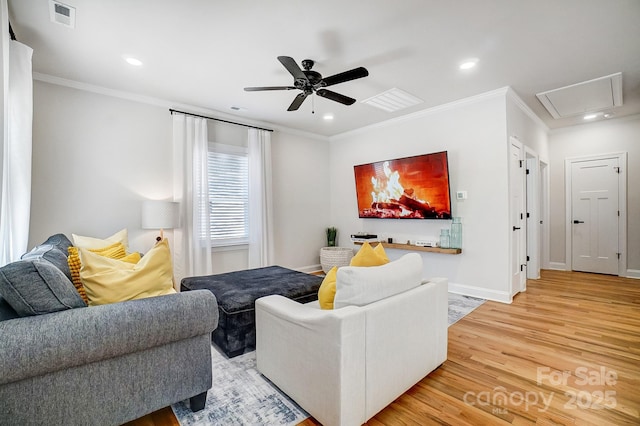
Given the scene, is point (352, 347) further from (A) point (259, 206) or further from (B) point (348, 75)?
(A) point (259, 206)

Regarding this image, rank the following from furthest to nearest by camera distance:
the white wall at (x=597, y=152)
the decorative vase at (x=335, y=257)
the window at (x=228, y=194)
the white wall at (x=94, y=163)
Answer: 1. the decorative vase at (x=335, y=257)
2. the white wall at (x=597, y=152)
3. the window at (x=228, y=194)
4. the white wall at (x=94, y=163)

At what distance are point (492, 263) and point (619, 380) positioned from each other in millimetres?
1854

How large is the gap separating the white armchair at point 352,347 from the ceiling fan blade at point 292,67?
180 cm

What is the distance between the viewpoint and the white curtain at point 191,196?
4.05 meters

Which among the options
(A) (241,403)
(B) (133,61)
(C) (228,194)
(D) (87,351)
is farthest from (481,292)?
(B) (133,61)

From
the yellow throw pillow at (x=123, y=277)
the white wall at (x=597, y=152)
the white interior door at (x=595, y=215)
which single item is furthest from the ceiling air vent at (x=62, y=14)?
the white interior door at (x=595, y=215)

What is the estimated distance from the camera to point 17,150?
8.12 ft

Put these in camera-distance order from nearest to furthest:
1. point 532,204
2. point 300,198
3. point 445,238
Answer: point 445,238, point 532,204, point 300,198

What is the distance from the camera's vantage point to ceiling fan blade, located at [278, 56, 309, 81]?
2406mm

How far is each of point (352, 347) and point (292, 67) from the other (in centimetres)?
226

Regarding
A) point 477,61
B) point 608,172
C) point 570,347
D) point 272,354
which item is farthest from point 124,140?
point 608,172

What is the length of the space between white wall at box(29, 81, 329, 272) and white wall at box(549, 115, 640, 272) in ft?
19.9

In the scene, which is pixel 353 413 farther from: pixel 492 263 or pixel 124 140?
pixel 124 140

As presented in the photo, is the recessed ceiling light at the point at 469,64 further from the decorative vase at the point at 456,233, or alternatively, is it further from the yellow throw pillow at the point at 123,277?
the yellow throw pillow at the point at 123,277
